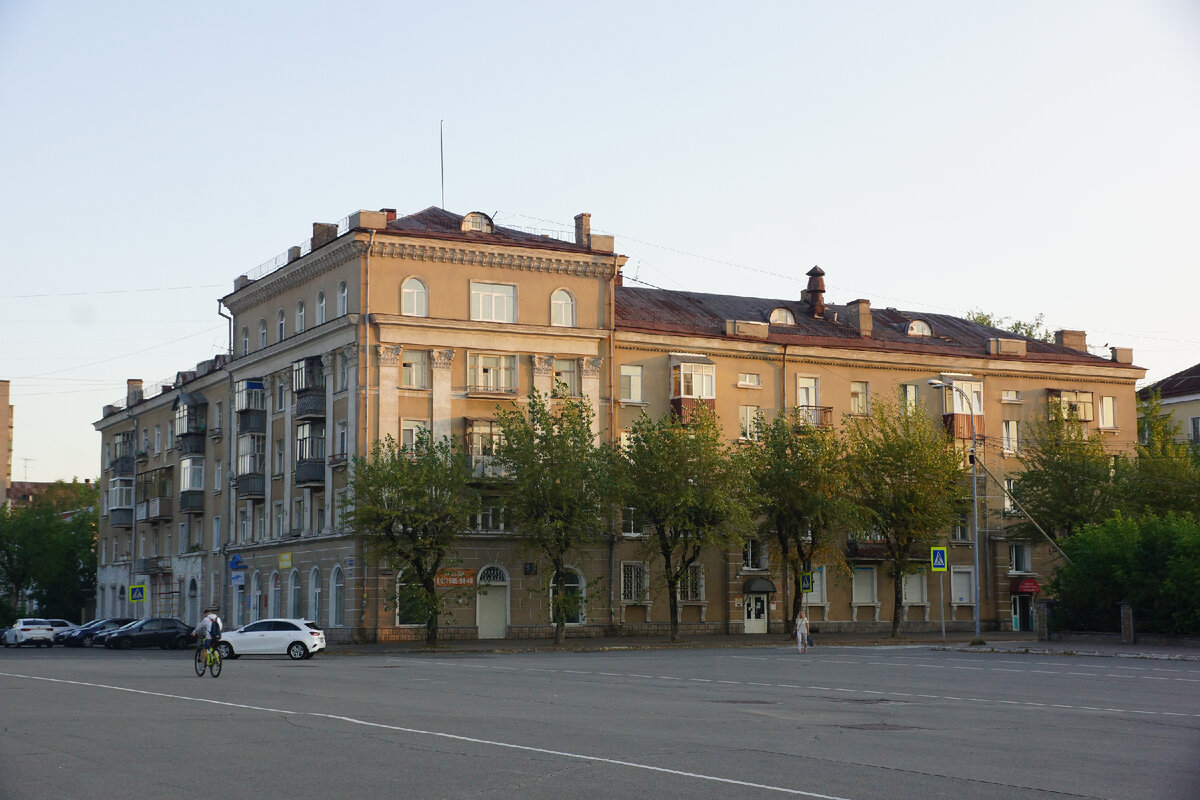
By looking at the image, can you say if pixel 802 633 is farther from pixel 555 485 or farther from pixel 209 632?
pixel 209 632

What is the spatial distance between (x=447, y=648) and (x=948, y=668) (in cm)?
2095

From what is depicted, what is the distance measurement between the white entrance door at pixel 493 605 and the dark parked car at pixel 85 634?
1882cm

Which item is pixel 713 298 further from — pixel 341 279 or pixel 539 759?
pixel 539 759

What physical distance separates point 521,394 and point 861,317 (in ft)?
65.0

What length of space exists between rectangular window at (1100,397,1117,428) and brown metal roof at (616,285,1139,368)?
6.39 feet

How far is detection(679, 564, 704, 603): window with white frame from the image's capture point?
61.0 metres

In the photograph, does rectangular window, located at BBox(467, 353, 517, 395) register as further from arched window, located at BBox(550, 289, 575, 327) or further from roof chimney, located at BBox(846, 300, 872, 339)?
roof chimney, located at BBox(846, 300, 872, 339)

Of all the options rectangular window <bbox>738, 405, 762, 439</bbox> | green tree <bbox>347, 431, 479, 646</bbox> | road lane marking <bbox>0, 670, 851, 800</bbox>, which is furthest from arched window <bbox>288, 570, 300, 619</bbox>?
road lane marking <bbox>0, 670, 851, 800</bbox>

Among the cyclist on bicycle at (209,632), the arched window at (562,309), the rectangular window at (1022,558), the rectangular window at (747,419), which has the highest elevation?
the arched window at (562,309)

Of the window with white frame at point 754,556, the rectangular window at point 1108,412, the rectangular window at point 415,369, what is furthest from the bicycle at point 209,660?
the rectangular window at point 1108,412

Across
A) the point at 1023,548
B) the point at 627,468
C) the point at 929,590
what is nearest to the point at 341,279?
the point at 627,468

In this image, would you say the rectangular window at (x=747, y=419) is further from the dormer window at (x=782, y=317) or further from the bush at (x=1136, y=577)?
the bush at (x=1136, y=577)

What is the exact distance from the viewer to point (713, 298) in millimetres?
70750

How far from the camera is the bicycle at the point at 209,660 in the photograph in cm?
3031
